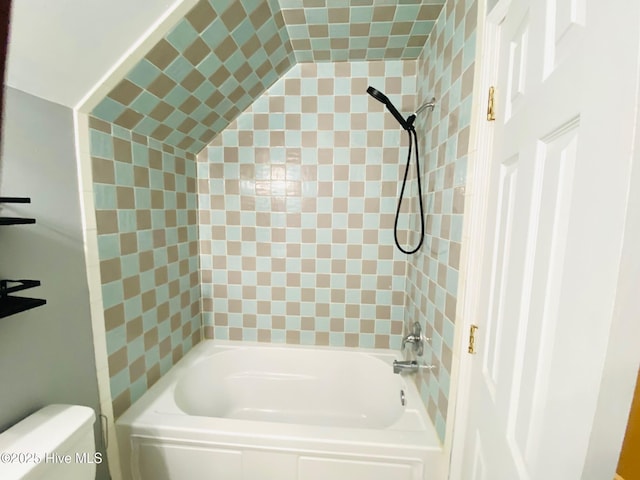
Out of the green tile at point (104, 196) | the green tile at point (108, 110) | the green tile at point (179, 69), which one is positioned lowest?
the green tile at point (104, 196)

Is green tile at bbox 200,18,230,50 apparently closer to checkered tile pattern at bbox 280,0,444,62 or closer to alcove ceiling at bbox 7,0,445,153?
alcove ceiling at bbox 7,0,445,153

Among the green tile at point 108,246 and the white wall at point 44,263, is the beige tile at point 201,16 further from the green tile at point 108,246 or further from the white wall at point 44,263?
the green tile at point 108,246

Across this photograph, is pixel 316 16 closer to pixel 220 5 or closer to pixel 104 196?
pixel 220 5

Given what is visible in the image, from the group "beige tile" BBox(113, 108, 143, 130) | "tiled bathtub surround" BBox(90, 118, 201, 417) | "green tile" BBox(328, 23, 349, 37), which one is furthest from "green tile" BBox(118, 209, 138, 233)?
"green tile" BBox(328, 23, 349, 37)

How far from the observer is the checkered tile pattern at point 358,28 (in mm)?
1189

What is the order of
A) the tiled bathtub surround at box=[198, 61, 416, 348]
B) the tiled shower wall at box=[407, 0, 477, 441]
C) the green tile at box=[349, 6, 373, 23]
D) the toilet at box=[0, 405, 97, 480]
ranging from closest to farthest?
the toilet at box=[0, 405, 97, 480] → the tiled shower wall at box=[407, 0, 477, 441] → the green tile at box=[349, 6, 373, 23] → the tiled bathtub surround at box=[198, 61, 416, 348]

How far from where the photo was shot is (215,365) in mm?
1654

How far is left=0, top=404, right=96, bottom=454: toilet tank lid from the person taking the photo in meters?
0.68

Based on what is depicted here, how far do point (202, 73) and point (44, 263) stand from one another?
0.95m

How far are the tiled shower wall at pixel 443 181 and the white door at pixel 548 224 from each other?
133 millimetres

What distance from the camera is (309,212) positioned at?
5.45 feet

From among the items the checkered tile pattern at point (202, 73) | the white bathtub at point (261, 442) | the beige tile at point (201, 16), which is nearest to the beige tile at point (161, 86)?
the checkered tile pattern at point (202, 73)

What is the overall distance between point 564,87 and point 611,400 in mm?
473

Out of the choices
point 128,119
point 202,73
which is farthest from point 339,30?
point 128,119
